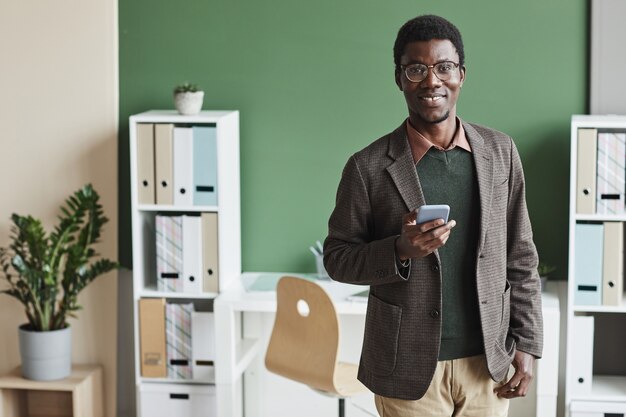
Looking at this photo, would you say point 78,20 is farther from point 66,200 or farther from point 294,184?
point 294,184

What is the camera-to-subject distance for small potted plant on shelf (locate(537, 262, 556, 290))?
388 centimetres

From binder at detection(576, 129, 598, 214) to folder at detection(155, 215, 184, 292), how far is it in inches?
61.2

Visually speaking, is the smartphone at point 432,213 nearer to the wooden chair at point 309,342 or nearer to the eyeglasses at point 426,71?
the eyeglasses at point 426,71

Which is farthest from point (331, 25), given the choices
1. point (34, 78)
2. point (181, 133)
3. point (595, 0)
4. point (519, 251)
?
point (519, 251)

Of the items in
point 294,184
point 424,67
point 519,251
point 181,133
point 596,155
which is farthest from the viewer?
point 294,184

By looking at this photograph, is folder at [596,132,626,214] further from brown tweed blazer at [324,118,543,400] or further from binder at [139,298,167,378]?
binder at [139,298,167,378]

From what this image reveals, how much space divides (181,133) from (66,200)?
0.71 meters

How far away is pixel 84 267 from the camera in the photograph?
400cm

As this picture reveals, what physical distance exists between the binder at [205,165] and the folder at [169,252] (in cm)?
13

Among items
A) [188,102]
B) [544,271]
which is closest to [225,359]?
[188,102]

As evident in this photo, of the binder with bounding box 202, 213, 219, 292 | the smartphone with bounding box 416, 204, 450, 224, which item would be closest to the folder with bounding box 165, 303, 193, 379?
the binder with bounding box 202, 213, 219, 292

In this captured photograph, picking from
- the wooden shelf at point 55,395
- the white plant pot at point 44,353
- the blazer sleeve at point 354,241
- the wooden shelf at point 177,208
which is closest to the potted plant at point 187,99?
the wooden shelf at point 177,208

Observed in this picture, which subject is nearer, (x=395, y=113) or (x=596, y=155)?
(x=596, y=155)

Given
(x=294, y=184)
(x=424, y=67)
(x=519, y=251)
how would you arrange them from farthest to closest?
1. (x=294, y=184)
2. (x=519, y=251)
3. (x=424, y=67)
